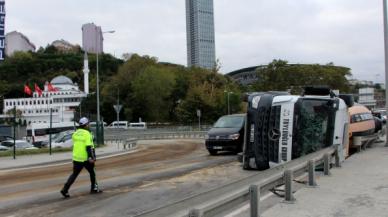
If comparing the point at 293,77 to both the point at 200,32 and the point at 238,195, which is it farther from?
the point at 200,32

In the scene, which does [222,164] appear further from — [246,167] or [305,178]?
[305,178]

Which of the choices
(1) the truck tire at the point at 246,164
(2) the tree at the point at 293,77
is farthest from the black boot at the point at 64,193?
(2) the tree at the point at 293,77

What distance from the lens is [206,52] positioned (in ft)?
549

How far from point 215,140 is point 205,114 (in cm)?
6477

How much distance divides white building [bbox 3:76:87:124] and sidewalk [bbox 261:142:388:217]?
138269 millimetres

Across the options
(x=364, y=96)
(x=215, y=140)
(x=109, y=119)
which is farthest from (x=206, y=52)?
(x=215, y=140)

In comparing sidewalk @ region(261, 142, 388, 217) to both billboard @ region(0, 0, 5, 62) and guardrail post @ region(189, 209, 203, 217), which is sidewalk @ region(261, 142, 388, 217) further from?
billboard @ region(0, 0, 5, 62)

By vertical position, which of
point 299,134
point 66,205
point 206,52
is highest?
point 206,52

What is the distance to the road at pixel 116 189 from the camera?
31.9 ft

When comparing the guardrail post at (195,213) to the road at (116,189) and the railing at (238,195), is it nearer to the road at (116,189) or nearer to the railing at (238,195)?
the railing at (238,195)

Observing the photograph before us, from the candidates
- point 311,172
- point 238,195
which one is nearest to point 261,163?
point 311,172

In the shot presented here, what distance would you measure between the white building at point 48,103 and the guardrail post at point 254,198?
143 meters

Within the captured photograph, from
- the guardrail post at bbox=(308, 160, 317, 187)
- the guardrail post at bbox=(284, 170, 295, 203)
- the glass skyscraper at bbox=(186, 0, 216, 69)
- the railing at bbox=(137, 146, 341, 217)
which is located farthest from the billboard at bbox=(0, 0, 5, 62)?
the glass skyscraper at bbox=(186, 0, 216, 69)

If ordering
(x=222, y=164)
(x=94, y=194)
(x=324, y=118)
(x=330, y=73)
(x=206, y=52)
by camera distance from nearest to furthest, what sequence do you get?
(x=94, y=194) < (x=324, y=118) < (x=222, y=164) < (x=330, y=73) < (x=206, y=52)
